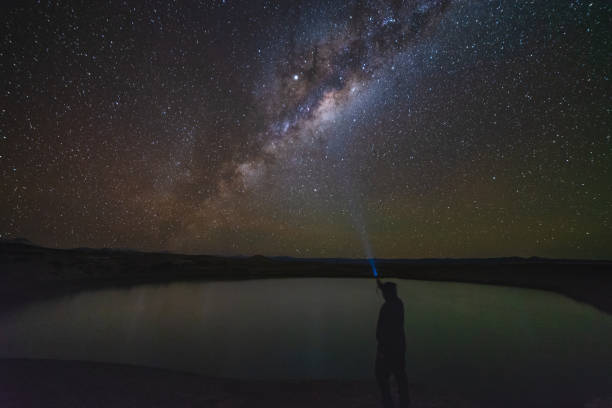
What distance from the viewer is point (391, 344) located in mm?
5719

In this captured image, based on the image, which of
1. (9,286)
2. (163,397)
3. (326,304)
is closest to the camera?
(163,397)

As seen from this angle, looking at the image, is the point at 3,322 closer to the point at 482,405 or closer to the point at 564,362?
the point at 482,405

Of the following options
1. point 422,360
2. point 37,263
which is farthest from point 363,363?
point 37,263

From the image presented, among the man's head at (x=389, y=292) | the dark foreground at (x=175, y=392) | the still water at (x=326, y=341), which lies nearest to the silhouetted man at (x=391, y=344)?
the man's head at (x=389, y=292)

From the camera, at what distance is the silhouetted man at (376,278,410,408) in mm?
5711

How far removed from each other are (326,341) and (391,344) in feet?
21.8

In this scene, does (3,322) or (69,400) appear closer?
(69,400)

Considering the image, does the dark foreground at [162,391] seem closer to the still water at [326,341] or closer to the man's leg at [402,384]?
the man's leg at [402,384]

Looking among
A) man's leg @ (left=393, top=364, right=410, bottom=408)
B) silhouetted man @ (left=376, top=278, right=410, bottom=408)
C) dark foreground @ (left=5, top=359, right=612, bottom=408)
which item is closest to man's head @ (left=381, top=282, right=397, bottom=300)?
silhouetted man @ (left=376, top=278, right=410, bottom=408)

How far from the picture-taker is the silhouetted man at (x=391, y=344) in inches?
225

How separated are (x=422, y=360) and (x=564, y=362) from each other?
12.6ft

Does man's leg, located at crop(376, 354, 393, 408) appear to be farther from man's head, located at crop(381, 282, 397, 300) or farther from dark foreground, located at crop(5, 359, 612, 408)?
man's head, located at crop(381, 282, 397, 300)

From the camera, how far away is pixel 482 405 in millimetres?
6309

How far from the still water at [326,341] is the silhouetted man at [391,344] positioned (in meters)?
2.21
